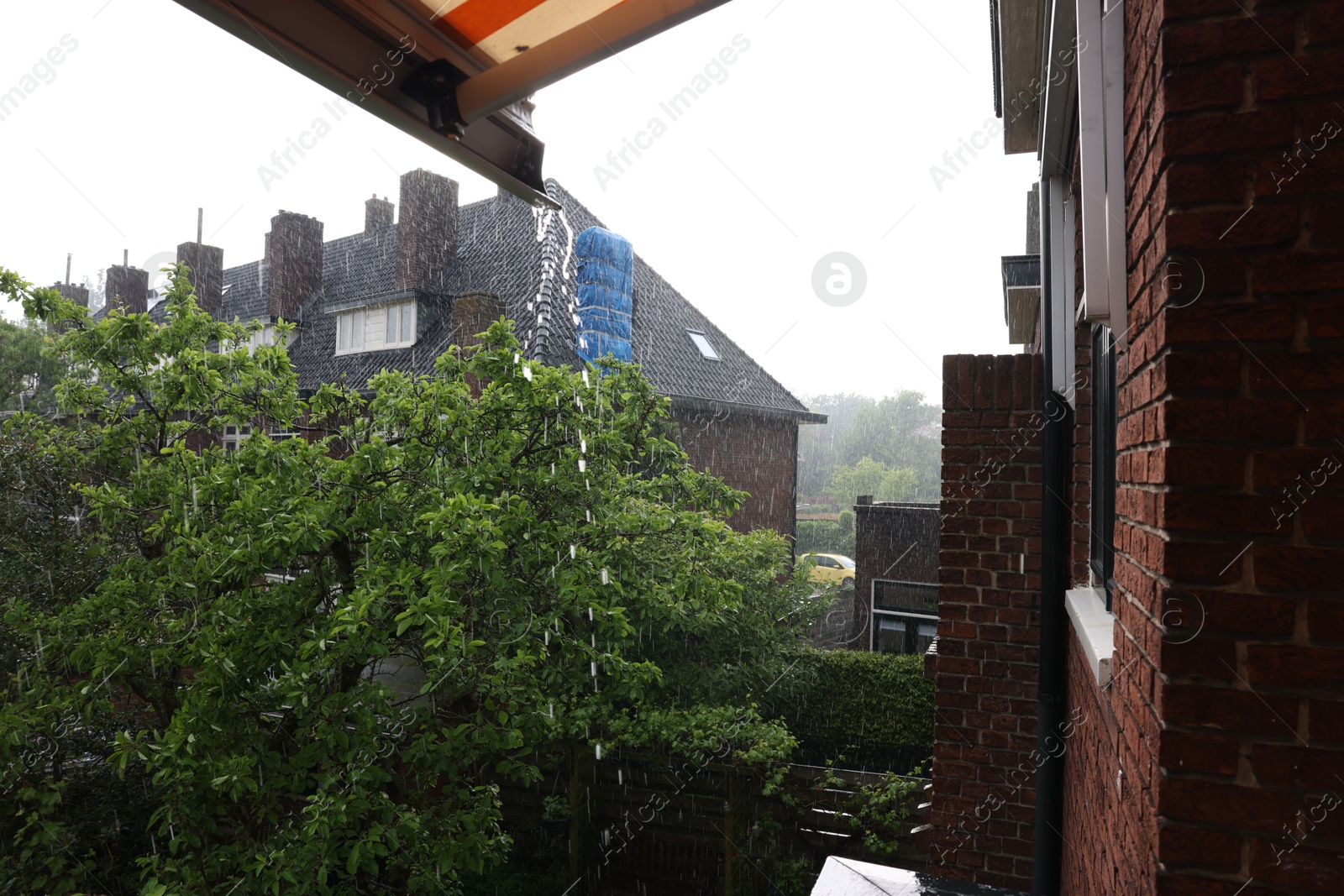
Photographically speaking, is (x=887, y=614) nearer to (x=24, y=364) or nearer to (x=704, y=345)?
(x=704, y=345)

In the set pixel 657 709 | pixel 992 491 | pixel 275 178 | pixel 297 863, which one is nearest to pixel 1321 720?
pixel 992 491

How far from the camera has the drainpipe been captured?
3.65 meters

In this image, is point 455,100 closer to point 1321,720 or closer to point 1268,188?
point 1268,188

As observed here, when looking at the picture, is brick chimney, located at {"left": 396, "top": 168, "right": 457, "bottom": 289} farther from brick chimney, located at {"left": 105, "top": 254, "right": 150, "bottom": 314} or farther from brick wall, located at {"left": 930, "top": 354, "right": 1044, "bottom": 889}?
brick wall, located at {"left": 930, "top": 354, "right": 1044, "bottom": 889}

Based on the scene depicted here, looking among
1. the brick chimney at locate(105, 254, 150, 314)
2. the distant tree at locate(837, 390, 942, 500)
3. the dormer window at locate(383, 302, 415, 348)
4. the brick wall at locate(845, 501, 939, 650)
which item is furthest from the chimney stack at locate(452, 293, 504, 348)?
the distant tree at locate(837, 390, 942, 500)

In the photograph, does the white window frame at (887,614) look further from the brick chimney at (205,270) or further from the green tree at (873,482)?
the green tree at (873,482)

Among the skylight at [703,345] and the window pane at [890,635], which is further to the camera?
the skylight at [703,345]

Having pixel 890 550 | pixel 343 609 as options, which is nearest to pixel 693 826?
pixel 343 609

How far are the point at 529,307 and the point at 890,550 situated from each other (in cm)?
851

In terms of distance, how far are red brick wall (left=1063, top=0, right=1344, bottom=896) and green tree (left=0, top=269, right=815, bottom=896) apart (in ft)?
12.7

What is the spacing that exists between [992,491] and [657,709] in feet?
14.3

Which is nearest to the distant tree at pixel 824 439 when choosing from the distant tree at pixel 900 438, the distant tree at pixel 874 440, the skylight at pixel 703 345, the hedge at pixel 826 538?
the distant tree at pixel 874 440

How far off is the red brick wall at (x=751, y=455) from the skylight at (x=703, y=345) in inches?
61.2

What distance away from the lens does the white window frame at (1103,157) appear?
1.72 meters
